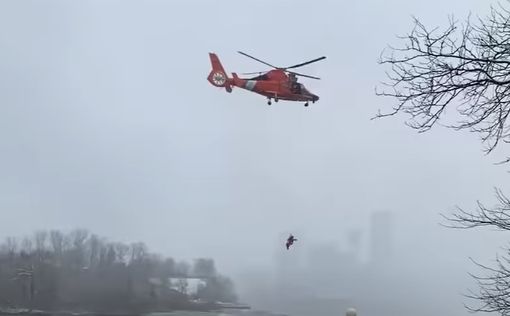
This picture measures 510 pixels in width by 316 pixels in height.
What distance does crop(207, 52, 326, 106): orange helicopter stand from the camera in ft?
28.8

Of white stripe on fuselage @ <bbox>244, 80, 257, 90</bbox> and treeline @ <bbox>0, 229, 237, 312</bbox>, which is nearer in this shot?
white stripe on fuselage @ <bbox>244, 80, 257, 90</bbox>

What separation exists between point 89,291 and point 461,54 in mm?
16227

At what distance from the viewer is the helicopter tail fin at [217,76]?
9.13 m

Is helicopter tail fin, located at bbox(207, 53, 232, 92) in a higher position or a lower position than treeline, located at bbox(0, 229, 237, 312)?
higher

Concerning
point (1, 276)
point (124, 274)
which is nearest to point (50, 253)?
point (1, 276)

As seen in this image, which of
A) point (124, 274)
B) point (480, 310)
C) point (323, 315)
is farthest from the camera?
point (124, 274)

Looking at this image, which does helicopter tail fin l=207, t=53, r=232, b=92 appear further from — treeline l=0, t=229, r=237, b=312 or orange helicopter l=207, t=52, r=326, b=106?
treeline l=0, t=229, r=237, b=312

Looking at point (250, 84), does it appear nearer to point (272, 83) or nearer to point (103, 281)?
point (272, 83)

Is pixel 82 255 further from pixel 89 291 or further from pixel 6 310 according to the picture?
pixel 6 310

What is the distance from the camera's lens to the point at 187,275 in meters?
20.5

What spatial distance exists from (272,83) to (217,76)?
2.45 ft

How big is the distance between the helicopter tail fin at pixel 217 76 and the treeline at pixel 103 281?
10.3m

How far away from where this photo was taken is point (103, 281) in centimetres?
1977

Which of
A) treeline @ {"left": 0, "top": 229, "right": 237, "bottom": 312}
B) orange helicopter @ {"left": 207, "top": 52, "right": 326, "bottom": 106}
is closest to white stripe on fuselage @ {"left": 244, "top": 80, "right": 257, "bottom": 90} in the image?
orange helicopter @ {"left": 207, "top": 52, "right": 326, "bottom": 106}
